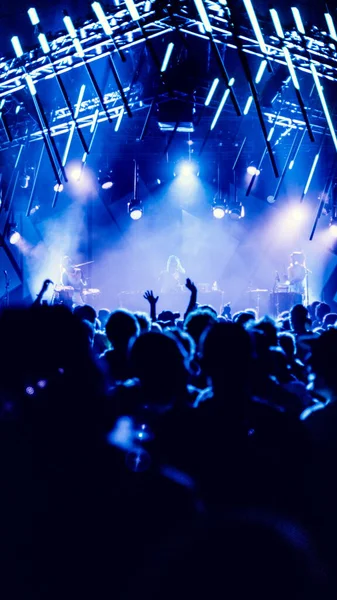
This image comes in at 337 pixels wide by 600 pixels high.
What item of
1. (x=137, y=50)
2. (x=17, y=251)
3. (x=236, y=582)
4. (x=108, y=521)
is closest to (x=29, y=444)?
(x=108, y=521)

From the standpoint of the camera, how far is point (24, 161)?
45.9 feet

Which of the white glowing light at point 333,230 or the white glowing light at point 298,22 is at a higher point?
the white glowing light at point 298,22

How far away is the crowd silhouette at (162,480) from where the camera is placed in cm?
197

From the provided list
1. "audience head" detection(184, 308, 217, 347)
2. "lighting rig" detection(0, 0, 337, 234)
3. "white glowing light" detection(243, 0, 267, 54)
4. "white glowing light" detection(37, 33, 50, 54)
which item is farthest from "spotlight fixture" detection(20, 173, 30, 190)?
"audience head" detection(184, 308, 217, 347)

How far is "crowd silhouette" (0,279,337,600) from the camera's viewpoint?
1975 millimetres

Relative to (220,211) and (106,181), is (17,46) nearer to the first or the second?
(106,181)

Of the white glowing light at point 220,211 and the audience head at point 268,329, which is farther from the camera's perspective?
the white glowing light at point 220,211

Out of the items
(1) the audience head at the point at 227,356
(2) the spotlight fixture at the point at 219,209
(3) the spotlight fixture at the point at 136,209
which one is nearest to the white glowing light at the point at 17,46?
(3) the spotlight fixture at the point at 136,209

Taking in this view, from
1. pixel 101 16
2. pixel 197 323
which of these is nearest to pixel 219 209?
pixel 101 16

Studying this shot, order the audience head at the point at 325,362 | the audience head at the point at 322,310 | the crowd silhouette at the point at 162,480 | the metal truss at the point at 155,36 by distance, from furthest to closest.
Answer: the audience head at the point at 322,310, the metal truss at the point at 155,36, the audience head at the point at 325,362, the crowd silhouette at the point at 162,480

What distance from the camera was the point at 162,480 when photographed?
211 cm

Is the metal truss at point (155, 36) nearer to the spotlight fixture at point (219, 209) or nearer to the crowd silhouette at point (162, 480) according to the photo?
the crowd silhouette at point (162, 480)

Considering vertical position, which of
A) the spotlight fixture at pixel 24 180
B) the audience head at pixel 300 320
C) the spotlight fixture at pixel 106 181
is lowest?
the spotlight fixture at pixel 106 181

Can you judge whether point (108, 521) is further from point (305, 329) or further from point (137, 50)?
point (137, 50)
